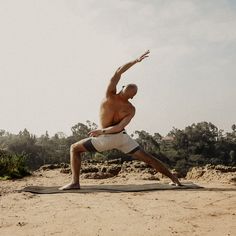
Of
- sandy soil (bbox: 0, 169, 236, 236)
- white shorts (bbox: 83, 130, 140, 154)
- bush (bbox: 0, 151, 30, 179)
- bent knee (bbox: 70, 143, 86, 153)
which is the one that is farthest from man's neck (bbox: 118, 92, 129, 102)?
bush (bbox: 0, 151, 30, 179)

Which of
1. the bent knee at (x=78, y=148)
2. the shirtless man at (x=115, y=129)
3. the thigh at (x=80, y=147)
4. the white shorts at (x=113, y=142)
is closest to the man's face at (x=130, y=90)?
the shirtless man at (x=115, y=129)

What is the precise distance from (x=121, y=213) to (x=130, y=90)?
2208 millimetres

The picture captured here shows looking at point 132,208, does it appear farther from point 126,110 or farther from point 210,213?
point 126,110

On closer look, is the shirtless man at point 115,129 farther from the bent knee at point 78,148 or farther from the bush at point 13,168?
the bush at point 13,168

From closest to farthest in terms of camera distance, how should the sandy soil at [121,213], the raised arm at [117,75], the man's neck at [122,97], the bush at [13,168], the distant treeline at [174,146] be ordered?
the sandy soil at [121,213], the raised arm at [117,75], the man's neck at [122,97], the bush at [13,168], the distant treeline at [174,146]

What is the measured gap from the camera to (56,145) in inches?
1662

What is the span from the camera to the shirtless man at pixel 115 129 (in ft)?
18.4

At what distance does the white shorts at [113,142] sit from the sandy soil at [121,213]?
75 centimetres

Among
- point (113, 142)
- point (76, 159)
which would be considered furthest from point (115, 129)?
point (76, 159)

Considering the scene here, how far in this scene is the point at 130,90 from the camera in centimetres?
562

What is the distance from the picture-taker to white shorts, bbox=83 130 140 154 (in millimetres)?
5605

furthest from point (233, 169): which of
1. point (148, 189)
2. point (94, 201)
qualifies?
point (94, 201)

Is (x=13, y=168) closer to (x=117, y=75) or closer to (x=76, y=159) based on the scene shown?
(x=76, y=159)

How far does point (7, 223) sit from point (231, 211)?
1960 mm
